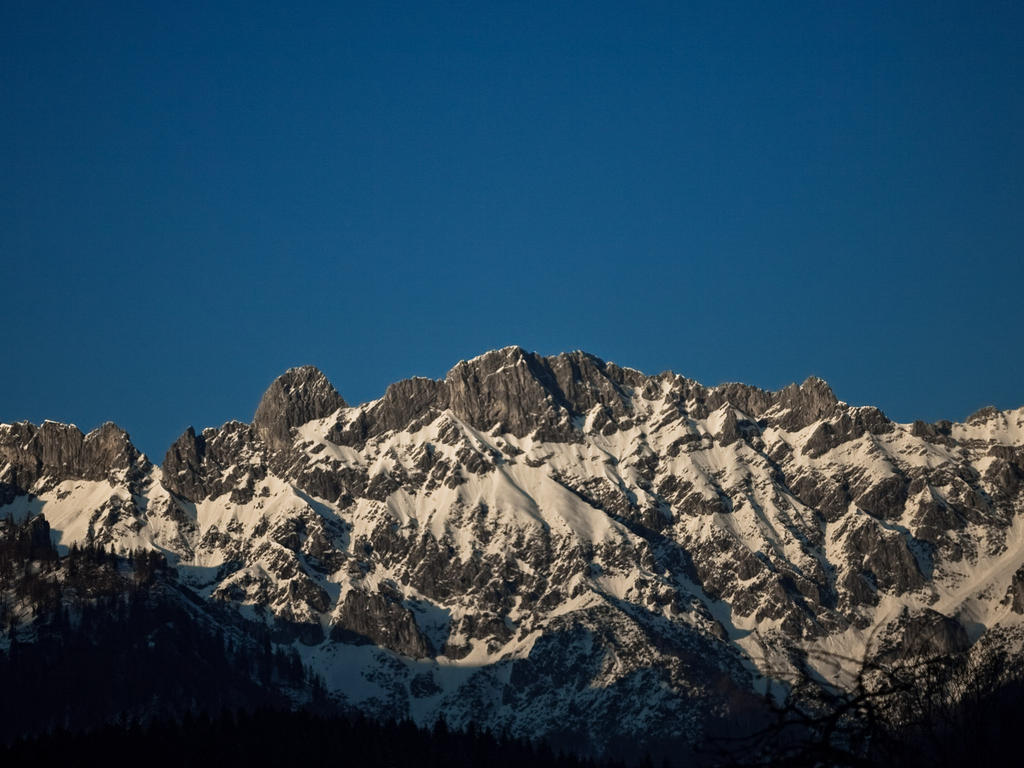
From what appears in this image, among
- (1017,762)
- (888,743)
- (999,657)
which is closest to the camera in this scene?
(888,743)

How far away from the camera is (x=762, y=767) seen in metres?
21.2

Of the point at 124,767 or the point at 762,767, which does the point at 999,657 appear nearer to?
the point at 762,767

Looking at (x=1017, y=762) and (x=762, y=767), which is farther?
(x=1017, y=762)

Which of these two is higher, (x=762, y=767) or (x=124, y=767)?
(x=124, y=767)

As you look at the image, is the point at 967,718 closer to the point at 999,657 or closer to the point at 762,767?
the point at 999,657

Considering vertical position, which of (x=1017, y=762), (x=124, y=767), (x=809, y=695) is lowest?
(x=1017, y=762)

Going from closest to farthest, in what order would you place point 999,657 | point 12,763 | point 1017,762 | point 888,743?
1. point 888,743
2. point 1017,762
3. point 999,657
4. point 12,763

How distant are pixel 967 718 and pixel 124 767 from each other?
187225mm

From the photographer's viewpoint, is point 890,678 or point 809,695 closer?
point 890,678

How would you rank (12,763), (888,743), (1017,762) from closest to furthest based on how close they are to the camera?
(888,743), (1017,762), (12,763)

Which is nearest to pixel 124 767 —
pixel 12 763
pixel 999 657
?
pixel 12 763

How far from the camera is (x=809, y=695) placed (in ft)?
79.9

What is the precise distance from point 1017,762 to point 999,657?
2.53 m

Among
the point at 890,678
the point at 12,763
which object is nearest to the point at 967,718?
the point at 890,678
